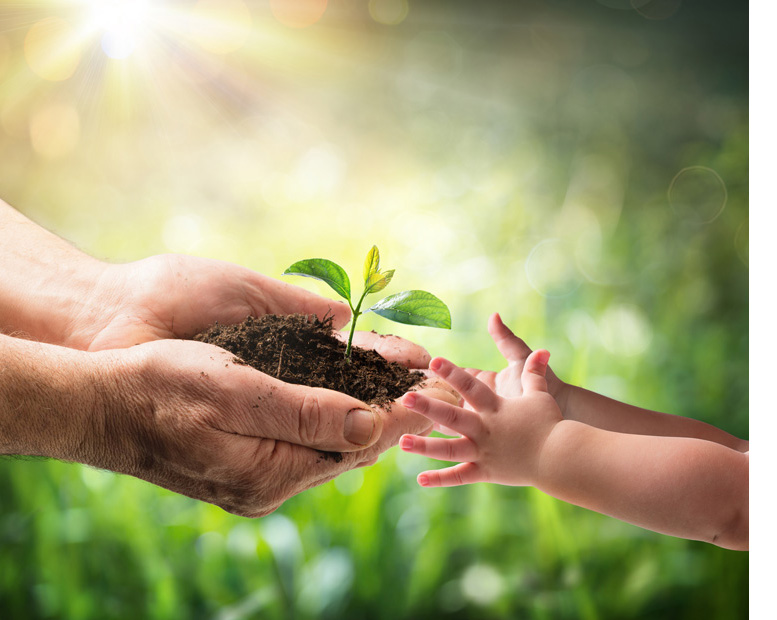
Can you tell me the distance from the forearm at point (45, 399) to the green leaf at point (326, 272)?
0.30 metres

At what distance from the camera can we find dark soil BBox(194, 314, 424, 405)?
33.5 inches

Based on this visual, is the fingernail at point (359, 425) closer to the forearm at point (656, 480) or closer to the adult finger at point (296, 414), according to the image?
the adult finger at point (296, 414)

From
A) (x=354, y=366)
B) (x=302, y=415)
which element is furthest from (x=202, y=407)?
(x=354, y=366)

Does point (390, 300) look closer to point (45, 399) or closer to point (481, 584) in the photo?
point (45, 399)

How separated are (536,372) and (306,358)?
35 centimetres

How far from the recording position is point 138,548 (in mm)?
1427

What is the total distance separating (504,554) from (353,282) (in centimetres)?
83

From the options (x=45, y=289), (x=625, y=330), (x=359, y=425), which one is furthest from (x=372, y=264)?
(x=625, y=330)

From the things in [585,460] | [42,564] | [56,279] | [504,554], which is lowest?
[42,564]

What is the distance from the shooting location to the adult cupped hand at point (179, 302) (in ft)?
3.26

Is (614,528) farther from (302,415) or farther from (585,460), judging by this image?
(302,415)

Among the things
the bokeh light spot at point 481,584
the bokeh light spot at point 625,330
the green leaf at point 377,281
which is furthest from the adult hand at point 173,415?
the bokeh light spot at point 625,330

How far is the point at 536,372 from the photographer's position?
3.01 feet

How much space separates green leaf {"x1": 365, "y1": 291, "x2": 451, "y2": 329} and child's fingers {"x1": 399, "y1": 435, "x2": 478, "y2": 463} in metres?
0.17
